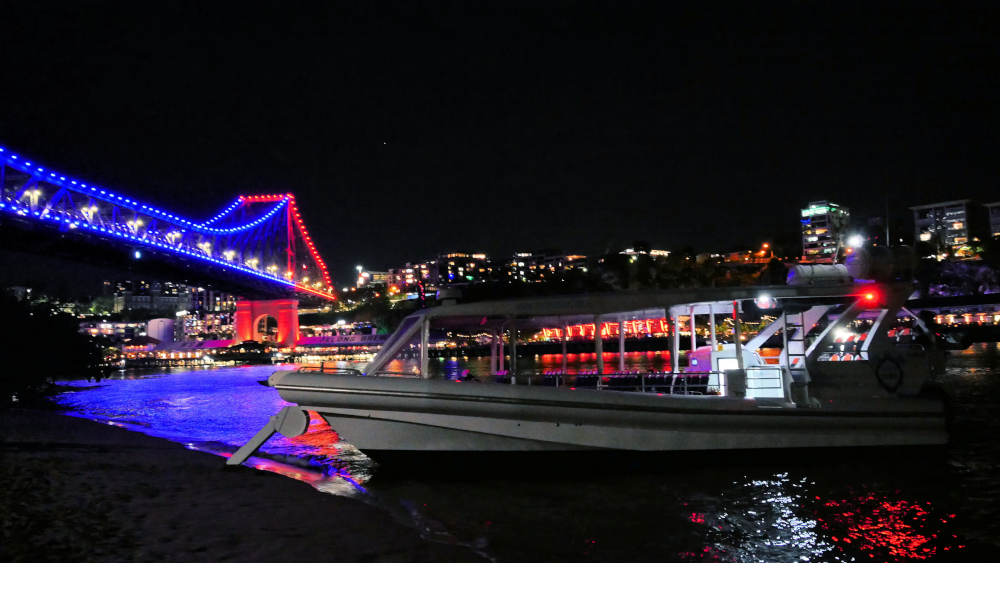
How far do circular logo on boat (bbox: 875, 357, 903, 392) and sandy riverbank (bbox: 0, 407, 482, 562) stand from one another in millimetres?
6859

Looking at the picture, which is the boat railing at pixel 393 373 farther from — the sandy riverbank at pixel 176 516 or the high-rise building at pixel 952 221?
the high-rise building at pixel 952 221

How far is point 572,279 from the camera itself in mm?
100688

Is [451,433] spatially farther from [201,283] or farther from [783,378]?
[201,283]

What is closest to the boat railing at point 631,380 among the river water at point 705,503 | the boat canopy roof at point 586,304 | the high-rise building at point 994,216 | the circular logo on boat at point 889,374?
the boat canopy roof at point 586,304

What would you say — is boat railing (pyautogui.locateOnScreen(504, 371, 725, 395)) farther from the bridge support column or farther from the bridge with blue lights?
the bridge support column

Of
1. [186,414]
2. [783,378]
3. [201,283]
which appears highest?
[201,283]

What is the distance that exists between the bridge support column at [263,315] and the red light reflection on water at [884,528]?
76.4 m

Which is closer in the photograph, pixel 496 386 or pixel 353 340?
pixel 496 386

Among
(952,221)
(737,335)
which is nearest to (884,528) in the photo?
(737,335)

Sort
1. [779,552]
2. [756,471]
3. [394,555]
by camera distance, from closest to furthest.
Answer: [394,555], [779,552], [756,471]

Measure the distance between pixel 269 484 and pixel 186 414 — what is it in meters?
12.3

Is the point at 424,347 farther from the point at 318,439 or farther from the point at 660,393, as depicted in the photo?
the point at 318,439

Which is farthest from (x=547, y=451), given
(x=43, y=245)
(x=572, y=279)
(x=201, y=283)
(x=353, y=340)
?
(x=572, y=279)

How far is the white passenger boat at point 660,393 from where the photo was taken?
8133 mm
